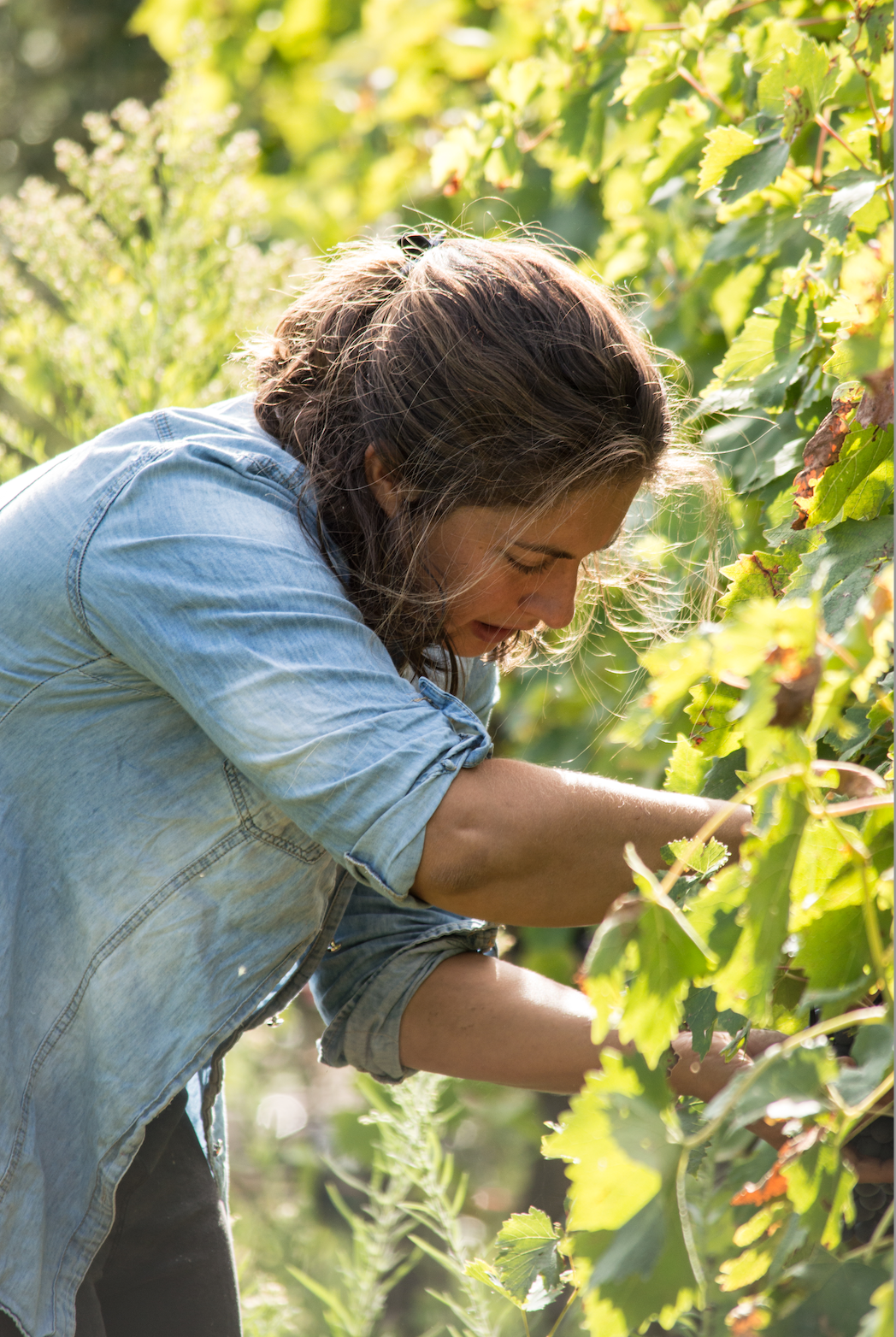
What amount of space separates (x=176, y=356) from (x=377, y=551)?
1.39m

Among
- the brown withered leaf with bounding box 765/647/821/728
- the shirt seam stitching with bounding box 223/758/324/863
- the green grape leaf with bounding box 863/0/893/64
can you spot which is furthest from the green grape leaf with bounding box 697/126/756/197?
the brown withered leaf with bounding box 765/647/821/728

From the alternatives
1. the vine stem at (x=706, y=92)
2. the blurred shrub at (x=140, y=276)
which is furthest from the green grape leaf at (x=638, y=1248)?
the blurred shrub at (x=140, y=276)

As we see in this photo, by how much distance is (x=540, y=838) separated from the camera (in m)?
0.94

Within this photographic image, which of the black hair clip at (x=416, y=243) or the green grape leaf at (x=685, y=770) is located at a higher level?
the black hair clip at (x=416, y=243)

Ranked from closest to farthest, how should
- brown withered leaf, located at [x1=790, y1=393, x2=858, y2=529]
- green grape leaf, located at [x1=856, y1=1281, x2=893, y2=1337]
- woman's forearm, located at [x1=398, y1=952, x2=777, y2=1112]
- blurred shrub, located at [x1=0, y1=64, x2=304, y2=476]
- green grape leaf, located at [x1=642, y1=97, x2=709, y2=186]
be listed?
1. green grape leaf, located at [x1=856, y1=1281, x2=893, y2=1337]
2. brown withered leaf, located at [x1=790, y1=393, x2=858, y2=529]
3. woman's forearm, located at [x1=398, y1=952, x2=777, y2=1112]
4. green grape leaf, located at [x1=642, y1=97, x2=709, y2=186]
5. blurred shrub, located at [x1=0, y1=64, x2=304, y2=476]

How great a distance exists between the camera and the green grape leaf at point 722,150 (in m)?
1.23

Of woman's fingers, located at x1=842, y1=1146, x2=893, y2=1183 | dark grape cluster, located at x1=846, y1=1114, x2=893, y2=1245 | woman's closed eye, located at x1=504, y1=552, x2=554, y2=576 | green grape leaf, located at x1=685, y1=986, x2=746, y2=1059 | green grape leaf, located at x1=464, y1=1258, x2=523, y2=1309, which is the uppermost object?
woman's closed eye, located at x1=504, y1=552, x2=554, y2=576

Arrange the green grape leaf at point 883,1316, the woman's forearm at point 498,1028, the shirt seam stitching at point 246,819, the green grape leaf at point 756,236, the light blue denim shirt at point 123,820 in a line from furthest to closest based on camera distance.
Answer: the green grape leaf at point 756,236 → the woman's forearm at point 498,1028 → the shirt seam stitching at point 246,819 → the light blue denim shirt at point 123,820 → the green grape leaf at point 883,1316

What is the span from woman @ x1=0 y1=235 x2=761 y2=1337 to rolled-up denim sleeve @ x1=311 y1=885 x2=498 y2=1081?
0.11 m

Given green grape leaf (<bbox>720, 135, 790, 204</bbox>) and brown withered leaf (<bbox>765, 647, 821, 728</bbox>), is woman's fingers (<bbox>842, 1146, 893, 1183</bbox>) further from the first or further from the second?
green grape leaf (<bbox>720, 135, 790, 204</bbox>)

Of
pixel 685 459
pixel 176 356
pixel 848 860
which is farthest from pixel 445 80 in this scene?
pixel 848 860

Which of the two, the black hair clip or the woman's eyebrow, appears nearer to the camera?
the woman's eyebrow

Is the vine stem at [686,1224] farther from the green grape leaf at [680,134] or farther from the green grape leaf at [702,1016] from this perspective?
the green grape leaf at [680,134]

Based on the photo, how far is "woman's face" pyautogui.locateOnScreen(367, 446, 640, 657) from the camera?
1161 millimetres
